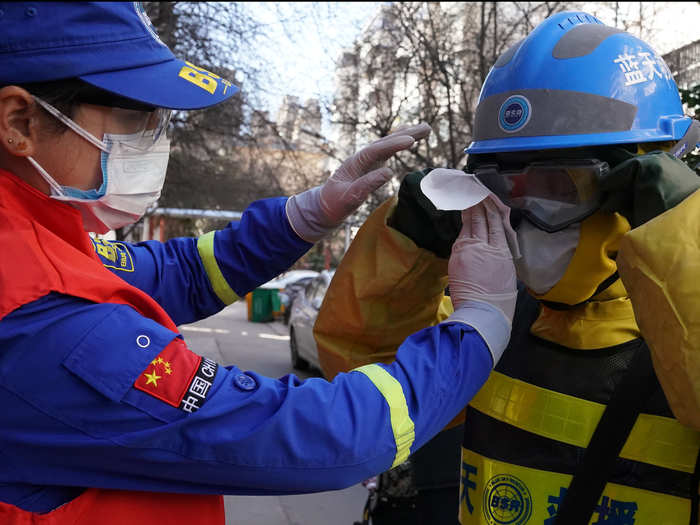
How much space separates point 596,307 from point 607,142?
0.42m

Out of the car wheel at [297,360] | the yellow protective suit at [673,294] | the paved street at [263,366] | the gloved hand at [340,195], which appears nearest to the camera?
the yellow protective suit at [673,294]

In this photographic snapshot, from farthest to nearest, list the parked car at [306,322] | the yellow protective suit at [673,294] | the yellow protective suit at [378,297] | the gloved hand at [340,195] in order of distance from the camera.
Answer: the parked car at [306,322]
the gloved hand at [340,195]
the yellow protective suit at [378,297]
the yellow protective suit at [673,294]

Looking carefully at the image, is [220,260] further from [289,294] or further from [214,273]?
[289,294]

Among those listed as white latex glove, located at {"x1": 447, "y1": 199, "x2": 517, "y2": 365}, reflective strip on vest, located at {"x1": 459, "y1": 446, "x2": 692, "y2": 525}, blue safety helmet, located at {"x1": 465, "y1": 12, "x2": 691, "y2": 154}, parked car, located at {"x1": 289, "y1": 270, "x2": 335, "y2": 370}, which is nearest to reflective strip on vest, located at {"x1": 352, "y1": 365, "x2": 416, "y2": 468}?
white latex glove, located at {"x1": 447, "y1": 199, "x2": 517, "y2": 365}

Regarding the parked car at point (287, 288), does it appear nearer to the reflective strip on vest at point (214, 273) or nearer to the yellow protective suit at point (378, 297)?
the reflective strip on vest at point (214, 273)

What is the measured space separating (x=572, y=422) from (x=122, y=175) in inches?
47.8

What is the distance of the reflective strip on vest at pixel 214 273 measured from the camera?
216 cm

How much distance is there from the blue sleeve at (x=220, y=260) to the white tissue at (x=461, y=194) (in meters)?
0.71

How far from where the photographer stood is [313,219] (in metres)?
2.16

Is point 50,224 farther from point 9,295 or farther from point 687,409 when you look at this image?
point 687,409

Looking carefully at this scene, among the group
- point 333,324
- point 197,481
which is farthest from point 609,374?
point 197,481

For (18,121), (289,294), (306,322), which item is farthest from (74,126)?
(289,294)

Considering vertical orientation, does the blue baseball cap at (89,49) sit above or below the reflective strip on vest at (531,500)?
above

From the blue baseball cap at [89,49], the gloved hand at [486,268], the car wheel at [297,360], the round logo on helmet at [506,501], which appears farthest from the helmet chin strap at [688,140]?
the car wheel at [297,360]
